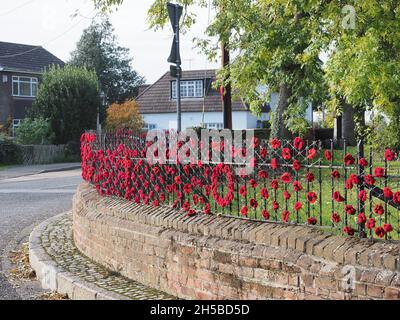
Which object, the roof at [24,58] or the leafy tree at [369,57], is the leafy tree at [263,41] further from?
the roof at [24,58]

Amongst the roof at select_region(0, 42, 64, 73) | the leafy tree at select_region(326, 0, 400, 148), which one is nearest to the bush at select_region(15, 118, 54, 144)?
the roof at select_region(0, 42, 64, 73)

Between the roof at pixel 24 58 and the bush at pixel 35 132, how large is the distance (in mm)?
7870

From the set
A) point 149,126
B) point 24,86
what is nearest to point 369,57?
point 24,86

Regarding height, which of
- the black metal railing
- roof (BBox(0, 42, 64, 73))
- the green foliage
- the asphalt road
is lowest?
the asphalt road

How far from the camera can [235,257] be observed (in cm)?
523

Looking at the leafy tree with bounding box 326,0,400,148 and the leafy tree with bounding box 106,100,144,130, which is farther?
the leafy tree with bounding box 106,100,144,130

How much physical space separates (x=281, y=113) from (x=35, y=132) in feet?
69.3

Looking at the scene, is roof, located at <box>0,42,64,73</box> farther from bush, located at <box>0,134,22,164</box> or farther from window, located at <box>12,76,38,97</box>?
bush, located at <box>0,134,22,164</box>

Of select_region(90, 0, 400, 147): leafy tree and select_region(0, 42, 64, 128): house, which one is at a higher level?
select_region(0, 42, 64, 128): house

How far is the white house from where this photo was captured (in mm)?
41375

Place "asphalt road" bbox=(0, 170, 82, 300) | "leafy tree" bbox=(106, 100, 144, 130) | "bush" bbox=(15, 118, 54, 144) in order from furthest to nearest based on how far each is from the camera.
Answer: "leafy tree" bbox=(106, 100, 144, 130)
"bush" bbox=(15, 118, 54, 144)
"asphalt road" bbox=(0, 170, 82, 300)

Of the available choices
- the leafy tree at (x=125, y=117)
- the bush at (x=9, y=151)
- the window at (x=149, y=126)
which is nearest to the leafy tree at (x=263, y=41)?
the bush at (x=9, y=151)

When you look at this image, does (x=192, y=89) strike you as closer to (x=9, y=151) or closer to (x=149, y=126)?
(x=149, y=126)
